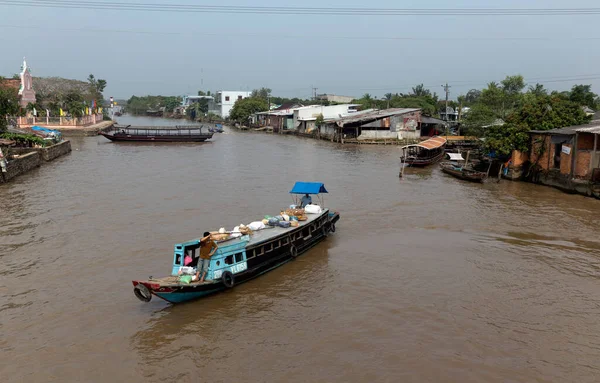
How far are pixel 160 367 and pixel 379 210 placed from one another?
41.0ft

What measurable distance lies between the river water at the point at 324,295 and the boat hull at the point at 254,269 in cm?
22

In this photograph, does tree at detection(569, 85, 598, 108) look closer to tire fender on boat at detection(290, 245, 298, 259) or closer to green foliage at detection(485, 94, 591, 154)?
green foliage at detection(485, 94, 591, 154)

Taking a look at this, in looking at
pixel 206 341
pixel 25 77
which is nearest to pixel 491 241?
pixel 206 341

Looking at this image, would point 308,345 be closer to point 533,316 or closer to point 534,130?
point 533,316

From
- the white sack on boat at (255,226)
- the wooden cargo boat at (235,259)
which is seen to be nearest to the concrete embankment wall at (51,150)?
the white sack on boat at (255,226)

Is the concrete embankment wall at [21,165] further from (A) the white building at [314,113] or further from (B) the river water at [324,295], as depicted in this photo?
(A) the white building at [314,113]

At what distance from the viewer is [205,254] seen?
10.5 m

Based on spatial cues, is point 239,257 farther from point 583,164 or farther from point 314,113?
point 314,113

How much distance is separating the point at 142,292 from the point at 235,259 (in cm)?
226

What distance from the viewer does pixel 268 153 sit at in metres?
39.3

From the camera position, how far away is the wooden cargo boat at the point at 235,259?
390 inches

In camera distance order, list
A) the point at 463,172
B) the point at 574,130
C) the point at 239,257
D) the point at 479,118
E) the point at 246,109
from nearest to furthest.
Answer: the point at 239,257 < the point at 574,130 < the point at 463,172 < the point at 479,118 < the point at 246,109

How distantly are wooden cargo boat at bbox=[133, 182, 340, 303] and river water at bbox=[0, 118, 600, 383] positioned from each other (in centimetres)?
29

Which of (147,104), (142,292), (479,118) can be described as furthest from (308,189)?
(147,104)
